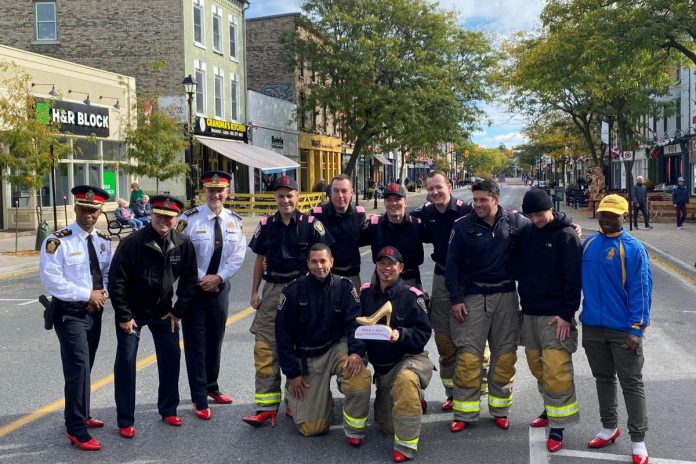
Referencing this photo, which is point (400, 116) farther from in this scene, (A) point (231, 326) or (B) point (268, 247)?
(B) point (268, 247)

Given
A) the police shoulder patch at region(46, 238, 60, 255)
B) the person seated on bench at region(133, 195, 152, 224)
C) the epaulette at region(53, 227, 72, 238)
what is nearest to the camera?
the police shoulder patch at region(46, 238, 60, 255)

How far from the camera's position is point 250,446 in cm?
500

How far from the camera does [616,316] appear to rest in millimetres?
4793

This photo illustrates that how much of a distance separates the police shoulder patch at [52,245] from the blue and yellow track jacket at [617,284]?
3748mm

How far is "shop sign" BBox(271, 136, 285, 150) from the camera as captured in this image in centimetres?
3962

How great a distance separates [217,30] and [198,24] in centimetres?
217

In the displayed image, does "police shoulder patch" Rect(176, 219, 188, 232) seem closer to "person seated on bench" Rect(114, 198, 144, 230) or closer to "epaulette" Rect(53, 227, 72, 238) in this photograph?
"epaulette" Rect(53, 227, 72, 238)

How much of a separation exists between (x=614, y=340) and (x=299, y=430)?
7.64ft

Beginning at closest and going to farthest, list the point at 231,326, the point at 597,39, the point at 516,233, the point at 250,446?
the point at 250,446 < the point at 516,233 < the point at 231,326 < the point at 597,39

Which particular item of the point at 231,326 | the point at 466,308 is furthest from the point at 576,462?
the point at 231,326

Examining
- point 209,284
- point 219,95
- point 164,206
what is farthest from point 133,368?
point 219,95

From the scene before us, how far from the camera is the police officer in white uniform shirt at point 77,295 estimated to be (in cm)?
496

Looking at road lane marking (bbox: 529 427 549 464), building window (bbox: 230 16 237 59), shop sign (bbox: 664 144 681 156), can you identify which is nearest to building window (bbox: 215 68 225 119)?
building window (bbox: 230 16 237 59)

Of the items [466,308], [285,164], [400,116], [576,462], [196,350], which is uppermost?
[400,116]
